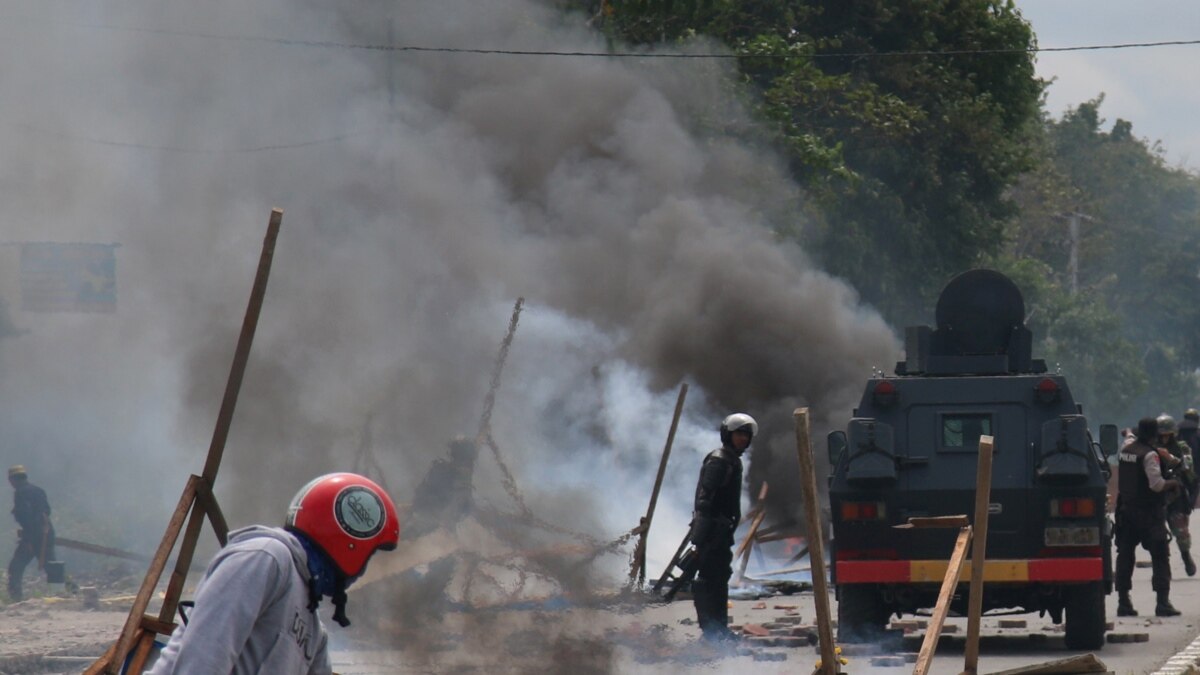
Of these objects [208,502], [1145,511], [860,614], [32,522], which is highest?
[208,502]

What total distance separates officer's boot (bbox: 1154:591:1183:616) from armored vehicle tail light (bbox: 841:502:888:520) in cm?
342

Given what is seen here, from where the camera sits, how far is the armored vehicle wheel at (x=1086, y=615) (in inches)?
417

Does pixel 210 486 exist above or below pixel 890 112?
below

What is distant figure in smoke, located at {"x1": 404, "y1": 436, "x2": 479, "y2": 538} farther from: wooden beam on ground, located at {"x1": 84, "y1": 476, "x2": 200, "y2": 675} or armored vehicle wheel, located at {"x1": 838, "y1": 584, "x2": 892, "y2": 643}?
wooden beam on ground, located at {"x1": 84, "y1": 476, "x2": 200, "y2": 675}

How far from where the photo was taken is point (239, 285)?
65.8 ft

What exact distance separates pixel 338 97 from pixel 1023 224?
36015 mm

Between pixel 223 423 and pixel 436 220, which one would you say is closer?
pixel 223 423

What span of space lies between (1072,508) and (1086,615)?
2.20ft

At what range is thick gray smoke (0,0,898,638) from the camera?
64.5 feet

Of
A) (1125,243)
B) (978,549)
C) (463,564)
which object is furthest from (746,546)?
(1125,243)

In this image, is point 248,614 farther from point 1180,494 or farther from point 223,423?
point 1180,494

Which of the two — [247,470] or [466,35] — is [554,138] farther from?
[247,470]

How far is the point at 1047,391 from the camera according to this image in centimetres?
1086

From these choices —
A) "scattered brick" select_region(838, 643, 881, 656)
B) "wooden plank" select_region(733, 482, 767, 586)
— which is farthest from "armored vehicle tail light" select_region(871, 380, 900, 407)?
"wooden plank" select_region(733, 482, 767, 586)
